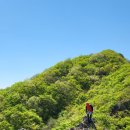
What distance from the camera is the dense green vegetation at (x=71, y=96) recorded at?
233ft

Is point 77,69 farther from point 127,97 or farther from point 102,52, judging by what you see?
point 127,97

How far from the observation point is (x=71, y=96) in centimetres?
8756

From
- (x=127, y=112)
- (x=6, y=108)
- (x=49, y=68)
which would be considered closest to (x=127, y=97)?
(x=127, y=112)

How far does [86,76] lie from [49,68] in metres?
9.98

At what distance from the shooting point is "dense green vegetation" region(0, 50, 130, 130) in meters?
71.1

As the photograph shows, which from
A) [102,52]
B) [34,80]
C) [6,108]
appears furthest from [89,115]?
[102,52]

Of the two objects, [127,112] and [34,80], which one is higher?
[34,80]

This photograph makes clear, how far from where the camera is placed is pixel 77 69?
9862 cm

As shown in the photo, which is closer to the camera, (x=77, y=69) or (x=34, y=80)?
(x=34, y=80)

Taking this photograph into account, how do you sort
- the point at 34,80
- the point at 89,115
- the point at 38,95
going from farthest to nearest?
the point at 34,80 → the point at 38,95 → the point at 89,115

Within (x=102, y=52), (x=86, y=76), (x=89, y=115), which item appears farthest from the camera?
(x=102, y=52)

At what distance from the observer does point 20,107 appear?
260 feet

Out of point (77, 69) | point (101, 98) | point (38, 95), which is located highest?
point (77, 69)

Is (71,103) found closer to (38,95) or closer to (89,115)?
(38,95)
